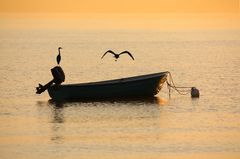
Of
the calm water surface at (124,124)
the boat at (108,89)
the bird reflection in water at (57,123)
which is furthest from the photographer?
the boat at (108,89)

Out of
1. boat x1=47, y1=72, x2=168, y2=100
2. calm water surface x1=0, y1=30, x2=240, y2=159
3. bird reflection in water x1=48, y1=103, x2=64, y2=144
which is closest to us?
calm water surface x1=0, y1=30, x2=240, y2=159

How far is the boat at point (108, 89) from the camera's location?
A: 144 feet

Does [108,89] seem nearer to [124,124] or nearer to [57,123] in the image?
[57,123]

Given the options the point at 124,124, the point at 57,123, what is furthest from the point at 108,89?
the point at 124,124

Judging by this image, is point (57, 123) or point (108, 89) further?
point (108, 89)

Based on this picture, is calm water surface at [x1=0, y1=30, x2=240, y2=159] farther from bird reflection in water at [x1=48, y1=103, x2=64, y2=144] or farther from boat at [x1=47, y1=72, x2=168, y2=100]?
boat at [x1=47, y1=72, x2=168, y2=100]

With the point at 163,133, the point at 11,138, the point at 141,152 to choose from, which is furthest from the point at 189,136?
the point at 11,138

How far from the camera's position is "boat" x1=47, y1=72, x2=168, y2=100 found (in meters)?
43.8

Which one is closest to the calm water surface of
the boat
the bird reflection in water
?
the bird reflection in water

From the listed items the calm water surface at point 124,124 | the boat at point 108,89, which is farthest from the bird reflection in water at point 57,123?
the boat at point 108,89

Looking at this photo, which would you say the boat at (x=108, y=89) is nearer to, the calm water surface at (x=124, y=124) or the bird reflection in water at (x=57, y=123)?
the calm water surface at (x=124, y=124)

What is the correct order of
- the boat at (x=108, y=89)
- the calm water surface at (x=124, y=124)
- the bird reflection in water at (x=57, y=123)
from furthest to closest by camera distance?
the boat at (x=108, y=89)
the bird reflection in water at (x=57, y=123)
the calm water surface at (x=124, y=124)

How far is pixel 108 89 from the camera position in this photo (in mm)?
43875

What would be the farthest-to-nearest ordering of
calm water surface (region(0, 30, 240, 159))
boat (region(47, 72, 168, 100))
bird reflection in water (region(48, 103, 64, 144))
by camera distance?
1. boat (region(47, 72, 168, 100))
2. bird reflection in water (region(48, 103, 64, 144))
3. calm water surface (region(0, 30, 240, 159))
